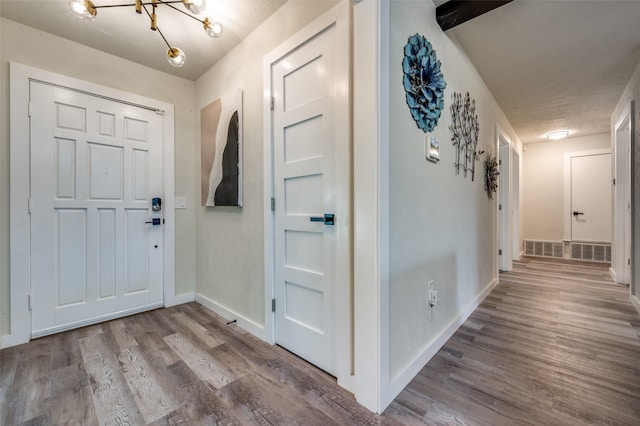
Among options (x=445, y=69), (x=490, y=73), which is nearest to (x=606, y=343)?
(x=445, y=69)

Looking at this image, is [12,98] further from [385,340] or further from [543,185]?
[543,185]

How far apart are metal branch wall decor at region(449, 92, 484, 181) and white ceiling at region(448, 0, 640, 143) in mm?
469

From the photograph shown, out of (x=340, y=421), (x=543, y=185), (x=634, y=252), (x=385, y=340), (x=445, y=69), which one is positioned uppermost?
(x=445, y=69)

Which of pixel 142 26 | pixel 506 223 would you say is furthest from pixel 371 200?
pixel 506 223

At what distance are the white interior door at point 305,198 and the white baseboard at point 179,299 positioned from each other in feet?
4.71

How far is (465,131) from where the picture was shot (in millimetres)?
2236

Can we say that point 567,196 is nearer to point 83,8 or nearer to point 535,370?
point 535,370

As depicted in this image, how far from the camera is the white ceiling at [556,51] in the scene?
1.85 metres

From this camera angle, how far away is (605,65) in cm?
254

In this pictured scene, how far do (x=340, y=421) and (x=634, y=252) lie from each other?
339cm

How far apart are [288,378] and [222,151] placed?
186cm

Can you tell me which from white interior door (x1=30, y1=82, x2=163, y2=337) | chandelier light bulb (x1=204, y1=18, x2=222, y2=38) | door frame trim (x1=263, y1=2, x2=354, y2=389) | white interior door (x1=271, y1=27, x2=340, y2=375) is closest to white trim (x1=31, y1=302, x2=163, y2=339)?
white interior door (x1=30, y1=82, x2=163, y2=337)

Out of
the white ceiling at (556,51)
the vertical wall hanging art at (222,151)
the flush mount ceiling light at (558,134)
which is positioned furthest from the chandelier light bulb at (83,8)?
the flush mount ceiling light at (558,134)

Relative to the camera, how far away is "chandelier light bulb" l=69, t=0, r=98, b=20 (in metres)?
1.37
